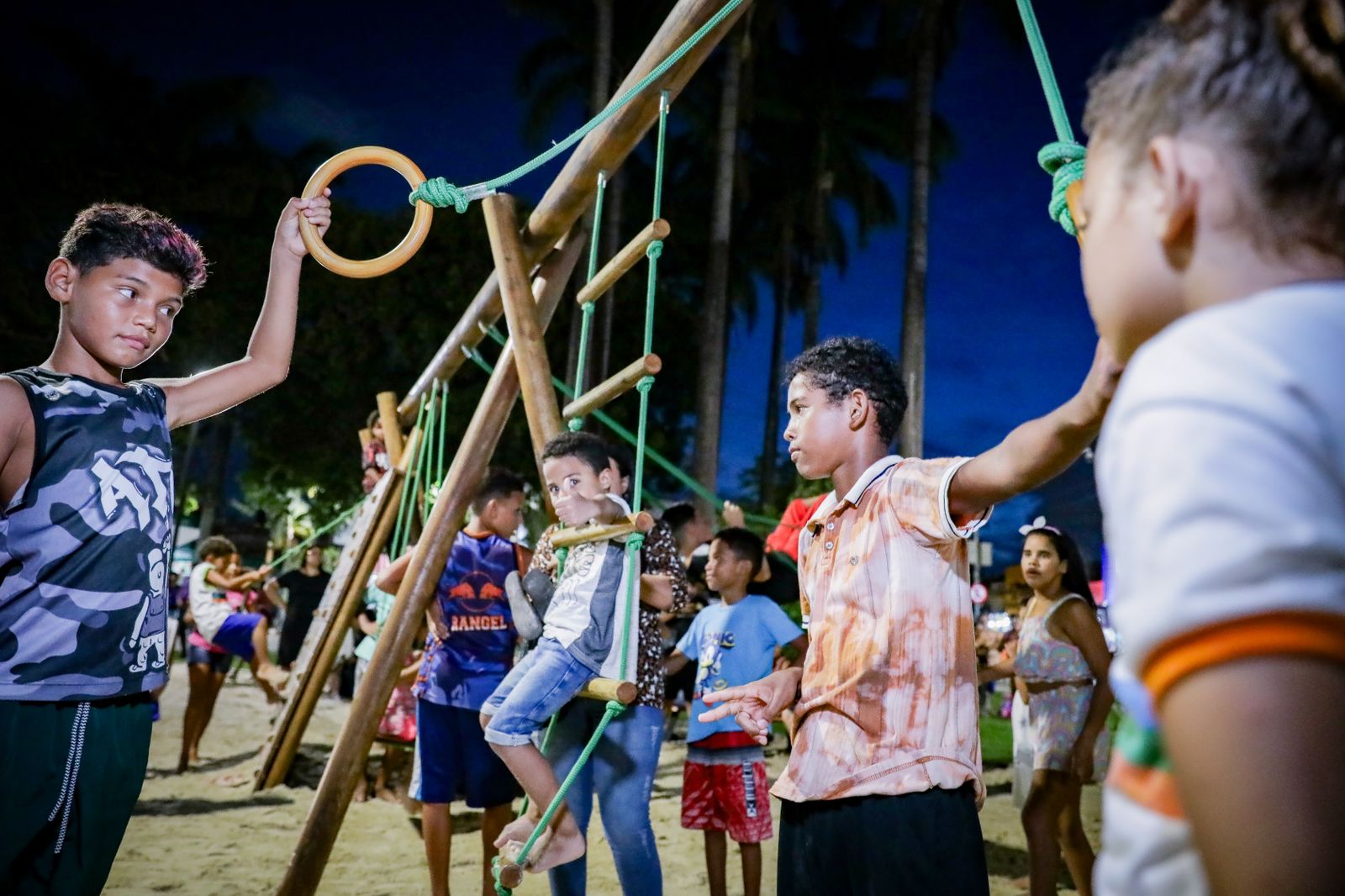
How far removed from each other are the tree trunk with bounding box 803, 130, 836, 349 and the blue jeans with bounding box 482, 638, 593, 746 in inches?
792

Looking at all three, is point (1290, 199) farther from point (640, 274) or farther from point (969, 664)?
point (640, 274)

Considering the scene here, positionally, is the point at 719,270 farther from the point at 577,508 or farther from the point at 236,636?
the point at 577,508

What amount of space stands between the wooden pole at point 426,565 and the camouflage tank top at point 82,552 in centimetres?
231

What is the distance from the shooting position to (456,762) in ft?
15.4

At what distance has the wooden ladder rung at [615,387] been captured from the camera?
325 centimetres

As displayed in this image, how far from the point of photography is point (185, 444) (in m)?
30.5

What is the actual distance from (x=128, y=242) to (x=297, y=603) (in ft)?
23.8

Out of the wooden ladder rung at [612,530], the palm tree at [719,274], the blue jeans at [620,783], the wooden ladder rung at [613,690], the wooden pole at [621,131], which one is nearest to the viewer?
the wooden ladder rung at [613,690]

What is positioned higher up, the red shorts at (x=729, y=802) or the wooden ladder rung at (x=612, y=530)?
the wooden ladder rung at (x=612, y=530)

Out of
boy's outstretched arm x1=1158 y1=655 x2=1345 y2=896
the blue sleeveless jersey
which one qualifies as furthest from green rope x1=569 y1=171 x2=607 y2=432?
boy's outstretched arm x1=1158 y1=655 x2=1345 y2=896

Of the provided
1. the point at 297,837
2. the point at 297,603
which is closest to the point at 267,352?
the point at 297,837

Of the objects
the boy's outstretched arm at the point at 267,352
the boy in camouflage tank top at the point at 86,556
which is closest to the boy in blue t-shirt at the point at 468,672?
the boy's outstretched arm at the point at 267,352

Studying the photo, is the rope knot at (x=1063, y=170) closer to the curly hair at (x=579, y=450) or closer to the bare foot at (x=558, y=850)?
the curly hair at (x=579, y=450)

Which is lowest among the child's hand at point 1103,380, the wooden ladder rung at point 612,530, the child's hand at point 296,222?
the wooden ladder rung at point 612,530
